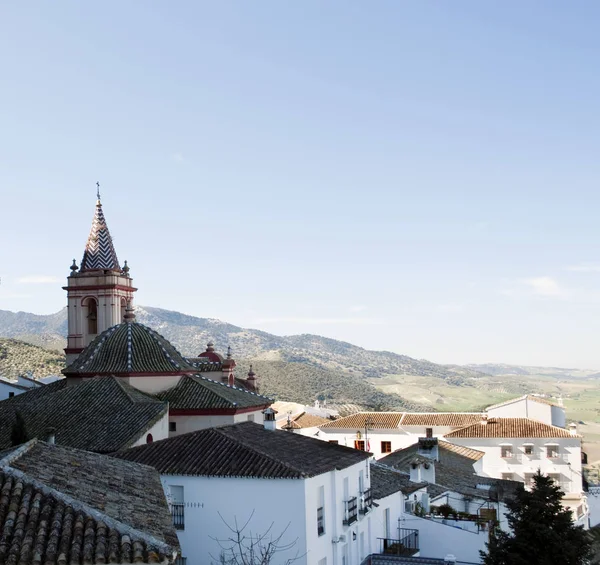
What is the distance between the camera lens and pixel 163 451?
18.9 meters

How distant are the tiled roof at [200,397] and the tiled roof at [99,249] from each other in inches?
559

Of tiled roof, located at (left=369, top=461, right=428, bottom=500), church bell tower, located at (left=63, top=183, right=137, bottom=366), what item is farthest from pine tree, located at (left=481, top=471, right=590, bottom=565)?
church bell tower, located at (left=63, top=183, right=137, bottom=366)

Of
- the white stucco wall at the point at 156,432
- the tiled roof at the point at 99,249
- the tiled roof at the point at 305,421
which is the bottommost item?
the tiled roof at the point at 305,421

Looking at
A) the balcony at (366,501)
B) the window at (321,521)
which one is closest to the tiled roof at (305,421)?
the balcony at (366,501)

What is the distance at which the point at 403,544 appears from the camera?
21781 mm

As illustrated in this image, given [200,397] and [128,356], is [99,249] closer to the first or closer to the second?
[128,356]

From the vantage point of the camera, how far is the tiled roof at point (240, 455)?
1723 centimetres

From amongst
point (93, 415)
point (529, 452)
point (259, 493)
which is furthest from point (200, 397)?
point (529, 452)

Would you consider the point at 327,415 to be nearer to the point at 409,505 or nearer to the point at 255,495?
the point at 409,505

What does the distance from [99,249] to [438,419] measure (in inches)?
986

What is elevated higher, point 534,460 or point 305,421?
point 305,421

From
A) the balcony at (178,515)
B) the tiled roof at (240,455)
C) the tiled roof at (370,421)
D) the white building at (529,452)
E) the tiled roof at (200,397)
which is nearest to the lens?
the tiled roof at (240,455)

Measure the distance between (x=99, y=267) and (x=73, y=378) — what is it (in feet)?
44.9

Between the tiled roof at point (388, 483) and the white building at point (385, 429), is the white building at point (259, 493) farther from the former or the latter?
the white building at point (385, 429)
